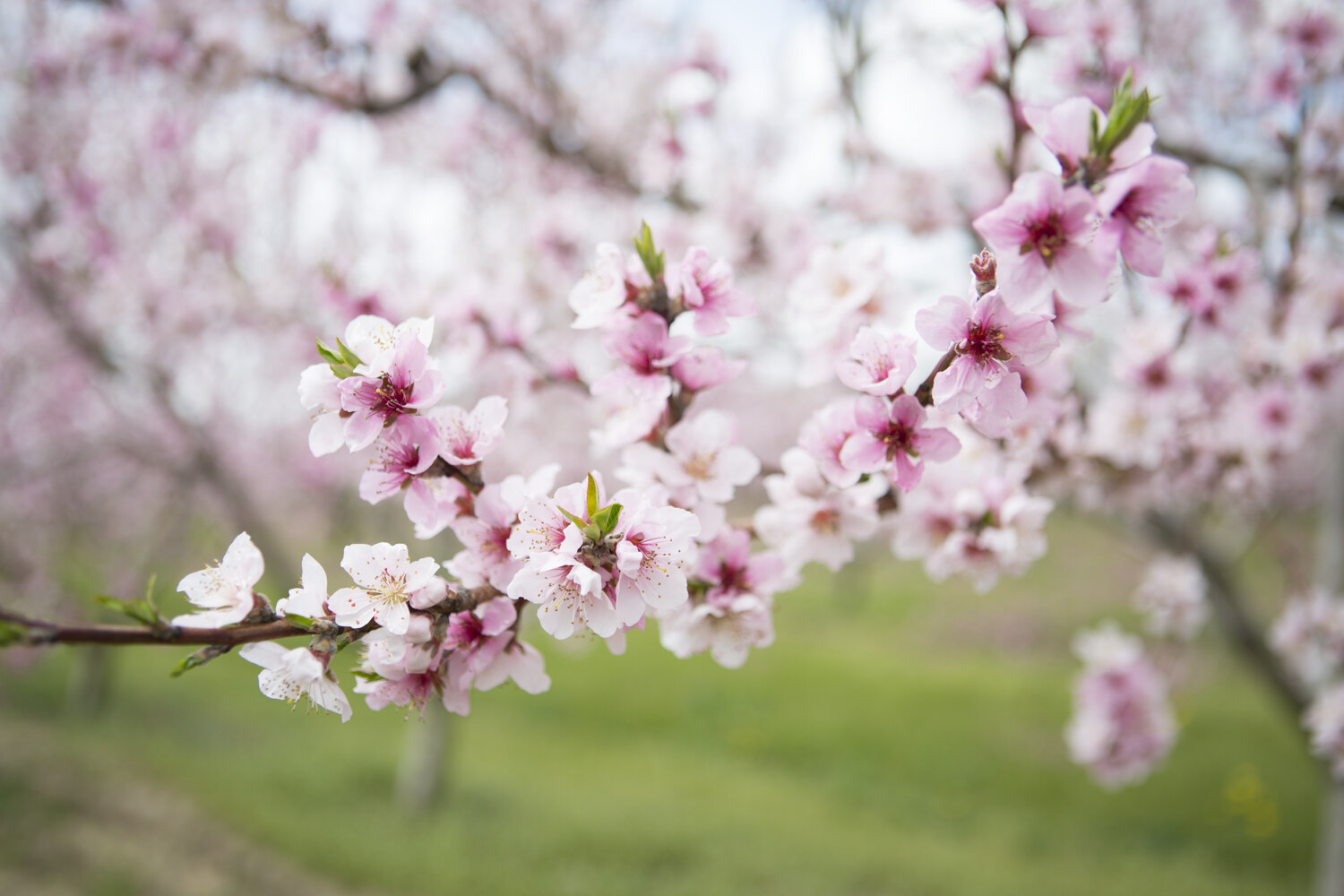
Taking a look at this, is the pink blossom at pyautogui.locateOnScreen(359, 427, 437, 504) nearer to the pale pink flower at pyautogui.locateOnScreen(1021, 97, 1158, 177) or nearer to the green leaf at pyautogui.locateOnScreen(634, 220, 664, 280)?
the green leaf at pyautogui.locateOnScreen(634, 220, 664, 280)

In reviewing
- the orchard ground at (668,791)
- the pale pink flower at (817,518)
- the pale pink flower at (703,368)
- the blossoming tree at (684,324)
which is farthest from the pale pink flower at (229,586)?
the orchard ground at (668,791)

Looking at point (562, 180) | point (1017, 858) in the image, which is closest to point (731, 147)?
point (562, 180)

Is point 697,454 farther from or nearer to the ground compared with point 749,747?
nearer to the ground

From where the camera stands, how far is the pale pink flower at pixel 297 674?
99 cm

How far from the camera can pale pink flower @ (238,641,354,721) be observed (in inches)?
38.9

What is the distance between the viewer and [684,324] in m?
1.31

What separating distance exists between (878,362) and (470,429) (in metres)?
0.62

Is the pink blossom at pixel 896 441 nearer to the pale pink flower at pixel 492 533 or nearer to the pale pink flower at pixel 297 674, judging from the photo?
the pale pink flower at pixel 492 533

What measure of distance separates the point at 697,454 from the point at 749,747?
743cm

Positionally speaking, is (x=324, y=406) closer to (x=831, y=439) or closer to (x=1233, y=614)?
(x=831, y=439)

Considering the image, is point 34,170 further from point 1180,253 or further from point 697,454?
point 1180,253

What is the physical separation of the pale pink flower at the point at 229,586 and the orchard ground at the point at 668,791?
4290 mm

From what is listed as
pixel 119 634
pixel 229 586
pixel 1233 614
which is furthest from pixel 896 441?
pixel 1233 614

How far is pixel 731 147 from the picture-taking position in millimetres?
5891
